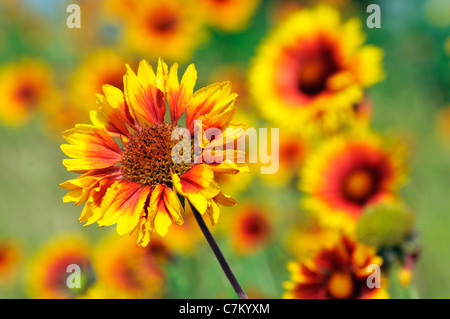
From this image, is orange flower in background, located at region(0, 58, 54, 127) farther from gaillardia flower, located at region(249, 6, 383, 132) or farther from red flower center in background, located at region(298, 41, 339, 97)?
red flower center in background, located at region(298, 41, 339, 97)

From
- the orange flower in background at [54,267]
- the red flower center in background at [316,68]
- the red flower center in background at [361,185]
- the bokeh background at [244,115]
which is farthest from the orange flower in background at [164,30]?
the red flower center in background at [361,185]

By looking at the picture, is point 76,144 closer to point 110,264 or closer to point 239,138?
point 239,138

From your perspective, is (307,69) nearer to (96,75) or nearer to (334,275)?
(334,275)

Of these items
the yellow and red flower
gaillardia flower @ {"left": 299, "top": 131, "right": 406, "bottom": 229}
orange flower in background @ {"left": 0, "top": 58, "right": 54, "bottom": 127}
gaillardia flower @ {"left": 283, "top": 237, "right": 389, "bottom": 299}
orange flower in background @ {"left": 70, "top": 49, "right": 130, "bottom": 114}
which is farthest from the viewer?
orange flower in background @ {"left": 0, "top": 58, "right": 54, "bottom": 127}

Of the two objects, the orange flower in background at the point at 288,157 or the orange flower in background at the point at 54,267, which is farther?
the orange flower in background at the point at 288,157

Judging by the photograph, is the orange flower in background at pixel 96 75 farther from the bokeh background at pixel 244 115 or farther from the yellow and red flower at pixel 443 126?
the yellow and red flower at pixel 443 126

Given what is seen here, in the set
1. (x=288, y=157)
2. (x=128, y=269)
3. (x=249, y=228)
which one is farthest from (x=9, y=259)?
(x=288, y=157)

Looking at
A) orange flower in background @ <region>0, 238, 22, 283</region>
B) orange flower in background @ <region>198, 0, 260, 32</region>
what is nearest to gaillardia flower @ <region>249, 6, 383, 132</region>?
orange flower in background @ <region>198, 0, 260, 32</region>
